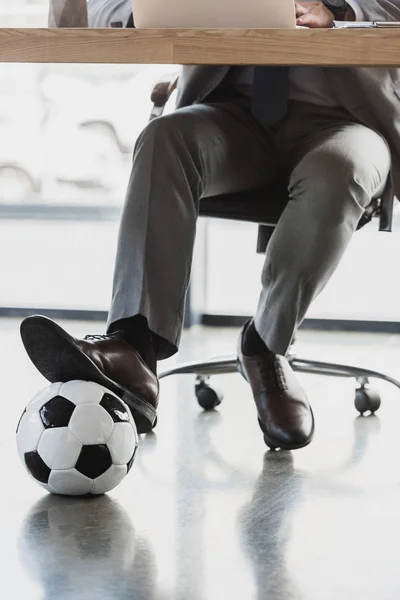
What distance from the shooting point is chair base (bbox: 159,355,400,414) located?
2.19 meters

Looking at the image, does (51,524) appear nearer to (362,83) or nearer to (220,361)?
(220,361)

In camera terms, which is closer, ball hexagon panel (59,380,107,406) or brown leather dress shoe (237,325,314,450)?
ball hexagon panel (59,380,107,406)

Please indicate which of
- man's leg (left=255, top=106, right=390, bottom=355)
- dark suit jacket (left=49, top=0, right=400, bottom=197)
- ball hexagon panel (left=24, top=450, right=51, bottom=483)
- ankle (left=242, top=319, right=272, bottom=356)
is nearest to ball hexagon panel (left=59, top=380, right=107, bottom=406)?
ball hexagon panel (left=24, top=450, right=51, bottom=483)

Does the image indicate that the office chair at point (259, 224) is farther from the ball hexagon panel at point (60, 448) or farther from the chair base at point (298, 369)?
the ball hexagon panel at point (60, 448)

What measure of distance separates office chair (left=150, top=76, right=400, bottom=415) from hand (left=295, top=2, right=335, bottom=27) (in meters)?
0.34

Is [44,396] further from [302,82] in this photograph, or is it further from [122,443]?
[302,82]

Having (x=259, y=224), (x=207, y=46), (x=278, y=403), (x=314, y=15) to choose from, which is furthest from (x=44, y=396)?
(x=314, y=15)

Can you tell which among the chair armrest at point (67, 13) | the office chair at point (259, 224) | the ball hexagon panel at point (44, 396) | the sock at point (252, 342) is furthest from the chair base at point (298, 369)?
the chair armrest at point (67, 13)

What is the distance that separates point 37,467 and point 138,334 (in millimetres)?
288

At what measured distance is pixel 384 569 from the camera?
128 cm

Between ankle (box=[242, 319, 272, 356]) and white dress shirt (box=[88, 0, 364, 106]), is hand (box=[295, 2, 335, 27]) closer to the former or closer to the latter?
white dress shirt (box=[88, 0, 364, 106])

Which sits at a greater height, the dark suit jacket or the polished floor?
the dark suit jacket

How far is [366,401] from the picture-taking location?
2219 mm

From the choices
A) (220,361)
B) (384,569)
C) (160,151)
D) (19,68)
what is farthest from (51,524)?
(19,68)
